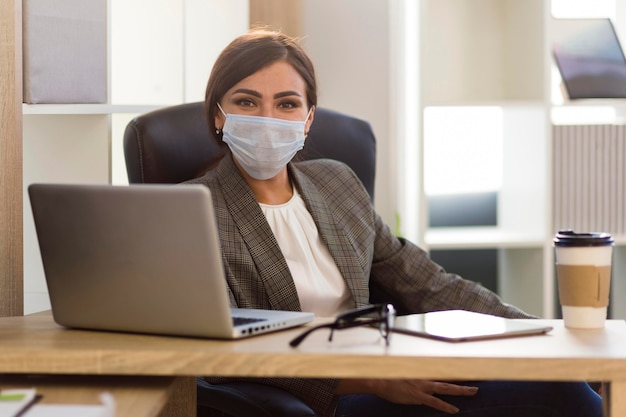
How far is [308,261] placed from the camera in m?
1.88

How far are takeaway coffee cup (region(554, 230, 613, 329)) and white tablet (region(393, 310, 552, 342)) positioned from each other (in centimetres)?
5

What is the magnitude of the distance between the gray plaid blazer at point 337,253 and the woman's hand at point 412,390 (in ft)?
0.14

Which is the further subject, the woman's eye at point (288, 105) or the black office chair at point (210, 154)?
the woman's eye at point (288, 105)

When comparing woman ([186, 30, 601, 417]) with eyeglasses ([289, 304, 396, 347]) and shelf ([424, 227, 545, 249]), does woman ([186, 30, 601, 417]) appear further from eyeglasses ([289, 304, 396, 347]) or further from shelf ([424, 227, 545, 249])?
shelf ([424, 227, 545, 249])

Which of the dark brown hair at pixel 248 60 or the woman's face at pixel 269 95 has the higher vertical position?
the dark brown hair at pixel 248 60

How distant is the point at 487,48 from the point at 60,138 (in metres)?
1.48

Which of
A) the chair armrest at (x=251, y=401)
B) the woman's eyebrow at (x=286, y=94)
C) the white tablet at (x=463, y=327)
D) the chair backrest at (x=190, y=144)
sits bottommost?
the chair armrest at (x=251, y=401)

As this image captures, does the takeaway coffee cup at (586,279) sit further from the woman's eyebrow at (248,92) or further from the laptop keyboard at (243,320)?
the woman's eyebrow at (248,92)

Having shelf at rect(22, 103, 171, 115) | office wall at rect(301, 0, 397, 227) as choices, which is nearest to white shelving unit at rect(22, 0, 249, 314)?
shelf at rect(22, 103, 171, 115)

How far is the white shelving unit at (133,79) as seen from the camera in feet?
7.89

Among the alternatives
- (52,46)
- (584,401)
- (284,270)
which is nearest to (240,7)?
(52,46)

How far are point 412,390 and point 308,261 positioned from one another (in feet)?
1.38

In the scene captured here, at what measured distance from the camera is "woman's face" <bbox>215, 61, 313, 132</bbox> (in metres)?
1.89

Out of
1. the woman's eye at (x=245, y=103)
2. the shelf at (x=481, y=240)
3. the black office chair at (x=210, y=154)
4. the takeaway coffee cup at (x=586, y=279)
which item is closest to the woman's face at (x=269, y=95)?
the woman's eye at (x=245, y=103)
